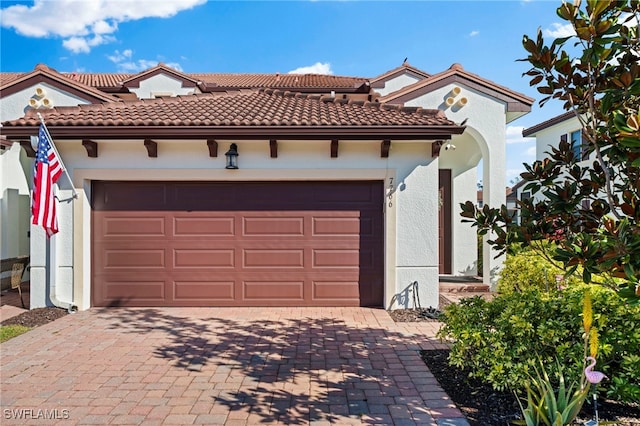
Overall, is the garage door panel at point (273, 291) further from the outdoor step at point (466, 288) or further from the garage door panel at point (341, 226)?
the outdoor step at point (466, 288)

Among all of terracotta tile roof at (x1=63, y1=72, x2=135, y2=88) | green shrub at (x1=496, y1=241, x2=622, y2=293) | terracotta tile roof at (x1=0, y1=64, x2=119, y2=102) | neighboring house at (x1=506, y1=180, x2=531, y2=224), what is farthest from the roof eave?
terracotta tile roof at (x1=63, y1=72, x2=135, y2=88)

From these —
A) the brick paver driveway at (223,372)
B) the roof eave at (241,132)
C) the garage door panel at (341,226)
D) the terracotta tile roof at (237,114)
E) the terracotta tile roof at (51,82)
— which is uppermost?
the terracotta tile roof at (51,82)

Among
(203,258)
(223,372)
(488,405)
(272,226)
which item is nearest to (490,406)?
(488,405)

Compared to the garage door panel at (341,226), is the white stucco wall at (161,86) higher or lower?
higher

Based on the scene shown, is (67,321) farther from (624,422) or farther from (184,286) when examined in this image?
(624,422)

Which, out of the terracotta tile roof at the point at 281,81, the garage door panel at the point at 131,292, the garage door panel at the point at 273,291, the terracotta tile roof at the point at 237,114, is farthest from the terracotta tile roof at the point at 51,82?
the garage door panel at the point at 273,291

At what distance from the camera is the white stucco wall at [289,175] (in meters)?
7.43

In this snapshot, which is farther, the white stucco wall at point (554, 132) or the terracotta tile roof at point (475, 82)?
the white stucco wall at point (554, 132)

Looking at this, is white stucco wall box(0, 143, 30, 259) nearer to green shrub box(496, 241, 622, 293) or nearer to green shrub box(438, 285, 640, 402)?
green shrub box(438, 285, 640, 402)

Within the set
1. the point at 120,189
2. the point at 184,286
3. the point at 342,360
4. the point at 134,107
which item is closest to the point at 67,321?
the point at 184,286

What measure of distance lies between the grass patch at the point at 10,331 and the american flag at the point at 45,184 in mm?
1702

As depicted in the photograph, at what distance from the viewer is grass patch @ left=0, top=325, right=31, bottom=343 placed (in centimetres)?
587

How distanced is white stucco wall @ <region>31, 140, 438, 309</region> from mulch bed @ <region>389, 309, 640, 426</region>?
306 centimetres

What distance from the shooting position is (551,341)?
11.7ft
